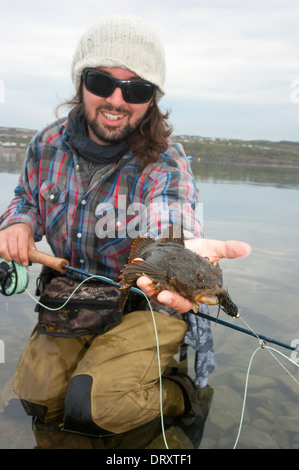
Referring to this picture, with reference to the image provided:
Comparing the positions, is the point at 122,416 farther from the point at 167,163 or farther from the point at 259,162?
the point at 259,162

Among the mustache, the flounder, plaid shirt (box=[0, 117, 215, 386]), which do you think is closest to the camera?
the flounder

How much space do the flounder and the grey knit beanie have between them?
2.11m

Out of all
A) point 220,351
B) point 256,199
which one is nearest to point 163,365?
point 220,351

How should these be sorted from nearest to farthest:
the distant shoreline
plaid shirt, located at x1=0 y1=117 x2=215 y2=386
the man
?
1. the man
2. plaid shirt, located at x1=0 y1=117 x2=215 y2=386
3. the distant shoreline

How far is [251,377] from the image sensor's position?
4176mm

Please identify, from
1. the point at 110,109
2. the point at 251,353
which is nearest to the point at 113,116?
the point at 110,109

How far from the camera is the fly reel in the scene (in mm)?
4156

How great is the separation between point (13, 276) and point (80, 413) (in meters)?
1.59

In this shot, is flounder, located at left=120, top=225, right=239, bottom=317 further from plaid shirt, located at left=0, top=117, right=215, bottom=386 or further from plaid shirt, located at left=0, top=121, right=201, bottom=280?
plaid shirt, located at left=0, top=121, right=201, bottom=280

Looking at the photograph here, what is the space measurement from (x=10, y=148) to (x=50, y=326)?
126ft

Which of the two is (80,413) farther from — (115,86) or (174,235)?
(115,86)

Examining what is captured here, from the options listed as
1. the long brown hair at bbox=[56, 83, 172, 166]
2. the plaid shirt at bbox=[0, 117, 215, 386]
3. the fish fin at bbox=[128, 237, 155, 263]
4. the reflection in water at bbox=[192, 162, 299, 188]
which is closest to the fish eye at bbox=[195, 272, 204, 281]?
the fish fin at bbox=[128, 237, 155, 263]

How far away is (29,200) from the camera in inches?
189

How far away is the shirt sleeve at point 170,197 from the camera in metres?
3.58
